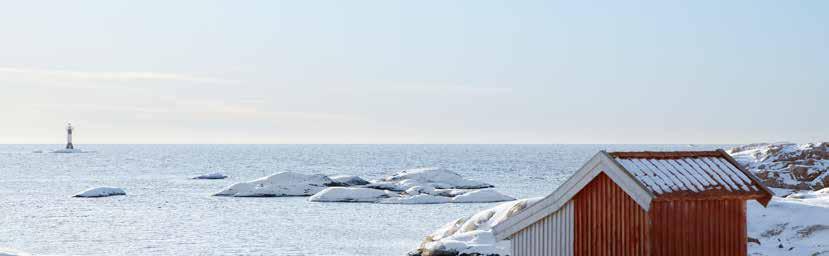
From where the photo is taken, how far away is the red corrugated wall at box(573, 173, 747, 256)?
19.7 m

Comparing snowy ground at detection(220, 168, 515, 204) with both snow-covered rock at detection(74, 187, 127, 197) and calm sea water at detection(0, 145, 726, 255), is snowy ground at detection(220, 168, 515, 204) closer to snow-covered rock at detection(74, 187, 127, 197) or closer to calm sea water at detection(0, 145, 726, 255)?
calm sea water at detection(0, 145, 726, 255)

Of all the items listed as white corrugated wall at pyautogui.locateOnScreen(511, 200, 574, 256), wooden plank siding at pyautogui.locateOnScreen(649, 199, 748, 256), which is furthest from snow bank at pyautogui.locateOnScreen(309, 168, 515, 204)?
wooden plank siding at pyautogui.locateOnScreen(649, 199, 748, 256)

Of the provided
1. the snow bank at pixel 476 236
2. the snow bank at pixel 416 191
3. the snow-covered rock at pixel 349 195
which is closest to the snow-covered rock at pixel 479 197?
the snow bank at pixel 416 191

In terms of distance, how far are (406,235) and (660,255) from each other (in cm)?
4684

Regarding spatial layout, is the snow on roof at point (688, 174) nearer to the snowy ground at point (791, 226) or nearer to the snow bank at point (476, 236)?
the snowy ground at point (791, 226)

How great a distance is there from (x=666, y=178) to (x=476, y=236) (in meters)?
23.1

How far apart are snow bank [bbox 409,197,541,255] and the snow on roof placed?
18261 mm

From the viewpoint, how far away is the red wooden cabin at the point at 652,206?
1967 centimetres

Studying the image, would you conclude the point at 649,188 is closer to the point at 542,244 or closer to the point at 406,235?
the point at 542,244

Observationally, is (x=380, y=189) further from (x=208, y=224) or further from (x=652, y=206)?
(x=652, y=206)

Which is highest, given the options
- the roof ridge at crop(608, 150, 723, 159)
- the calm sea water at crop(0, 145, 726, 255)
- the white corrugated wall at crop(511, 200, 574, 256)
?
the roof ridge at crop(608, 150, 723, 159)

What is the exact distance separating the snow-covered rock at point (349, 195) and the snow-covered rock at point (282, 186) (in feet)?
26.8

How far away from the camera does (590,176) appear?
20516 millimetres

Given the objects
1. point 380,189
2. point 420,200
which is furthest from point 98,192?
point 420,200
